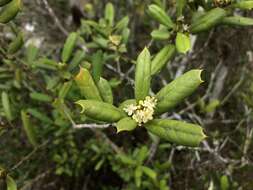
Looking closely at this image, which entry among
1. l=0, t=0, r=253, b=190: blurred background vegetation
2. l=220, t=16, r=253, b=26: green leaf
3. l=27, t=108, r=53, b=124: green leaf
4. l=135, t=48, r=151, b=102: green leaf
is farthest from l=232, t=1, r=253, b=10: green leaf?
l=27, t=108, r=53, b=124: green leaf

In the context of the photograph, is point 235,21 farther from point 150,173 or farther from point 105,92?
point 150,173

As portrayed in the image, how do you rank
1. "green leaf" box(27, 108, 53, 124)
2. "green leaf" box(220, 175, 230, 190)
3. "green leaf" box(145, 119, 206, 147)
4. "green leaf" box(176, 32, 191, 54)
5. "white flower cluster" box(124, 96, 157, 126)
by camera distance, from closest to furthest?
"green leaf" box(145, 119, 206, 147) < "white flower cluster" box(124, 96, 157, 126) < "green leaf" box(176, 32, 191, 54) < "green leaf" box(220, 175, 230, 190) < "green leaf" box(27, 108, 53, 124)

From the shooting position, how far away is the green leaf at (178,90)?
54.6 inches

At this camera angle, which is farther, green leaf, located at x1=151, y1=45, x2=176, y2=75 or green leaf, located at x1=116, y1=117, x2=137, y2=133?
green leaf, located at x1=151, y1=45, x2=176, y2=75

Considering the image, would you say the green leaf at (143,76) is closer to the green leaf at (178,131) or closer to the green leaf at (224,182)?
the green leaf at (178,131)

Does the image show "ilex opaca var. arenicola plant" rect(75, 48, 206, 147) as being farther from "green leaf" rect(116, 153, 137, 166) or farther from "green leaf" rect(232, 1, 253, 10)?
"green leaf" rect(116, 153, 137, 166)

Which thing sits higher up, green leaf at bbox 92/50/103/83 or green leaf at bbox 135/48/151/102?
green leaf at bbox 135/48/151/102

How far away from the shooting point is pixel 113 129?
311 centimetres

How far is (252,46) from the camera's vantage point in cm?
317

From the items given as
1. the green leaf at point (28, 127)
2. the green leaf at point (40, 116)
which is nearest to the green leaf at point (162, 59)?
the green leaf at point (28, 127)

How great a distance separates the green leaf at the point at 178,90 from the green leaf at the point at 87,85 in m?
0.21

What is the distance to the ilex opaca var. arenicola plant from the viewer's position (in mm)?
1369

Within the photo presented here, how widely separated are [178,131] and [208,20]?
572 mm

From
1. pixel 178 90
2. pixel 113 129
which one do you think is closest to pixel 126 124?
pixel 178 90
